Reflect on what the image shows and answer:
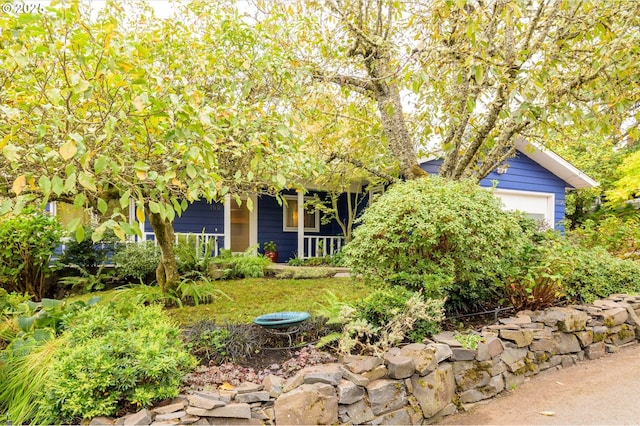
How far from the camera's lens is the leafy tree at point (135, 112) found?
215 cm

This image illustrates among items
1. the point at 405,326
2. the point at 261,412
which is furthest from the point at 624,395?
the point at 261,412

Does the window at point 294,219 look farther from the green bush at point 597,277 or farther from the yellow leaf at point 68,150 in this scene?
the yellow leaf at point 68,150

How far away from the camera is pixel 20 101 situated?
8.63ft

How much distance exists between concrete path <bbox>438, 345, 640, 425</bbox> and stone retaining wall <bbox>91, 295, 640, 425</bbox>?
12cm

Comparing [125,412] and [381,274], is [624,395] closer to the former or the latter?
[381,274]

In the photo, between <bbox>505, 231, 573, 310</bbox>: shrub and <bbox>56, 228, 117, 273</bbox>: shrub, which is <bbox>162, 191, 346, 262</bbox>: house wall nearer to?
<bbox>56, 228, 117, 273</bbox>: shrub

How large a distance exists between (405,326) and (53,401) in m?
2.59

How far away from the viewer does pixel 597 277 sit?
5.28m

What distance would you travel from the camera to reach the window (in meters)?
11.7

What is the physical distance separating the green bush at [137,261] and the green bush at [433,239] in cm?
482

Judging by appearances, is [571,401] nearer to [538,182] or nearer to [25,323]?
[25,323]

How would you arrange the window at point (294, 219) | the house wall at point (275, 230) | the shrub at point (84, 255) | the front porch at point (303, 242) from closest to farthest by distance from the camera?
the shrub at point (84, 255), the front porch at point (303, 242), the house wall at point (275, 230), the window at point (294, 219)

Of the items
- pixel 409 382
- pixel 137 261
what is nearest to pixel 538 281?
pixel 409 382

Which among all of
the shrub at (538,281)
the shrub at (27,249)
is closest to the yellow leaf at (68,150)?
the shrub at (538,281)
